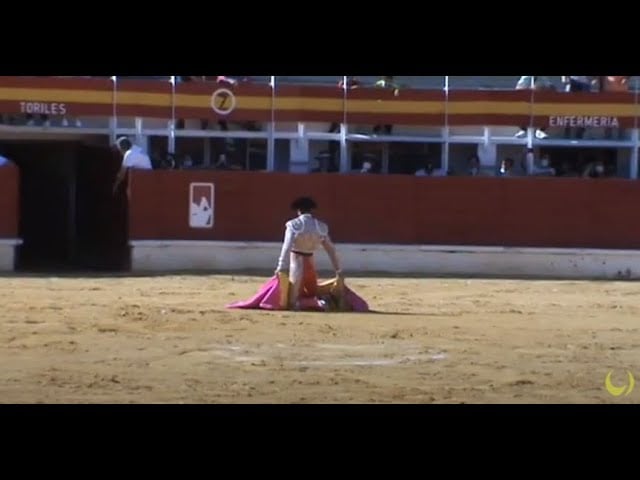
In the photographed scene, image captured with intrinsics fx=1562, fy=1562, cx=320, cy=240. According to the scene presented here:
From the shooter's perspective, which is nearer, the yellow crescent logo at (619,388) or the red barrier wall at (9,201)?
the yellow crescent logo at (619,388)

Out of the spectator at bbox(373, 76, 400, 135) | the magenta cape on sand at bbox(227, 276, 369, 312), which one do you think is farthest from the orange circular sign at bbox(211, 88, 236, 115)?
the magenta cape on sand at bbox(227, 276, 369, 312)

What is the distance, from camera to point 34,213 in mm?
25125

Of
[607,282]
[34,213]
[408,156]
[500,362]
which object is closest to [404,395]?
[500,362]

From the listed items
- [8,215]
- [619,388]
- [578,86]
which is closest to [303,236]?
[619,388]

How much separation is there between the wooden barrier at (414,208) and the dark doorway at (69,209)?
0.98 meters

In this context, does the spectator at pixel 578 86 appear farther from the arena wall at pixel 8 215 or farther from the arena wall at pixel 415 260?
the arena wall at pixel 8 215

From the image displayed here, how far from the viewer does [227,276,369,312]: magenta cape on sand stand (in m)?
15.3

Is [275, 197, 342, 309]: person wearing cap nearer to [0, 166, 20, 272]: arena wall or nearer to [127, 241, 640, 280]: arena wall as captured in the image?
[127, 241, 640, 280]: arena wall

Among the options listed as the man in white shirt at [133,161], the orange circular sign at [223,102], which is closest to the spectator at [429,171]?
the orange circular sign at [223,102]

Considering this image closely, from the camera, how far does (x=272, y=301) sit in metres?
15.3

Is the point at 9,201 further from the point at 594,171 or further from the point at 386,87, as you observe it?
the point at 594,171

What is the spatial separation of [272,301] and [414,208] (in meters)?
6.18

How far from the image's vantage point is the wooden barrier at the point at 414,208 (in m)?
20.9

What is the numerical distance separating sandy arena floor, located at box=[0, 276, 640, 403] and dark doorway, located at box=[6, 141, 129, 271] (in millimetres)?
3458
